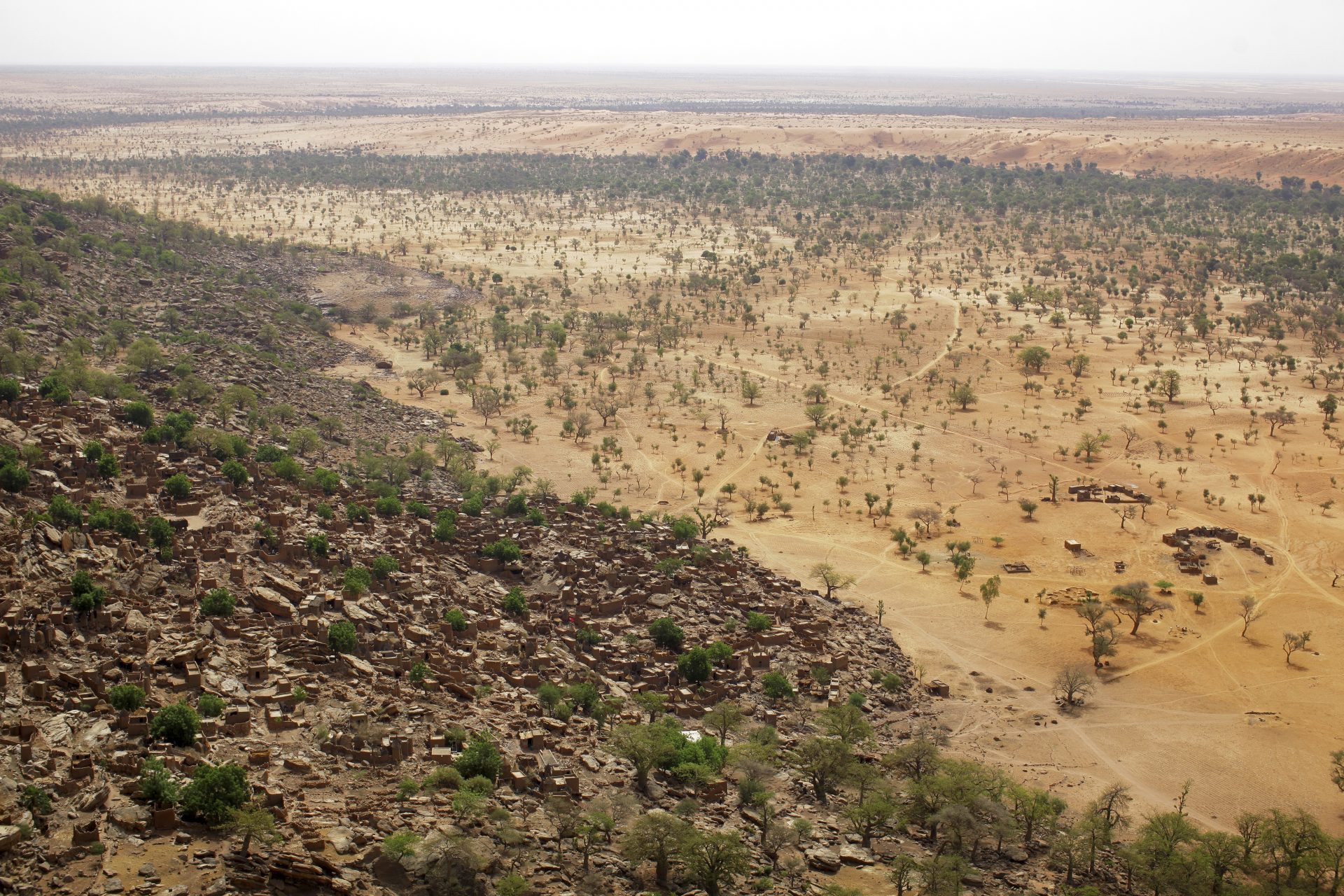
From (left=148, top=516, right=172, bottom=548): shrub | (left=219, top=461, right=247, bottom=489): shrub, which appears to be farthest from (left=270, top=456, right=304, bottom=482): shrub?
(left=148, top=516, right=172, bottom=548): shrub

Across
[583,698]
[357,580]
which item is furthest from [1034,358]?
[357,580]

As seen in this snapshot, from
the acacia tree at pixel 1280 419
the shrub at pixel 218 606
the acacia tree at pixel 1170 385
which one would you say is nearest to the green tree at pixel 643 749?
the shrub at pixel 218 606

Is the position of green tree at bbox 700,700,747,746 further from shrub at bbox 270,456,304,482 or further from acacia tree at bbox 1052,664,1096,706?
shrub at bbox 270,456,304,482

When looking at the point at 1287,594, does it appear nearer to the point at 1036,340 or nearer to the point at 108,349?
the point at 1036,340

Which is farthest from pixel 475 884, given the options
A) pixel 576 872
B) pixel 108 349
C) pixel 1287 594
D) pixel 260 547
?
pixel 108 349

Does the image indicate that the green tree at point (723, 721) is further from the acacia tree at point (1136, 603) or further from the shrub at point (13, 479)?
the shrub at point (13, 479)
